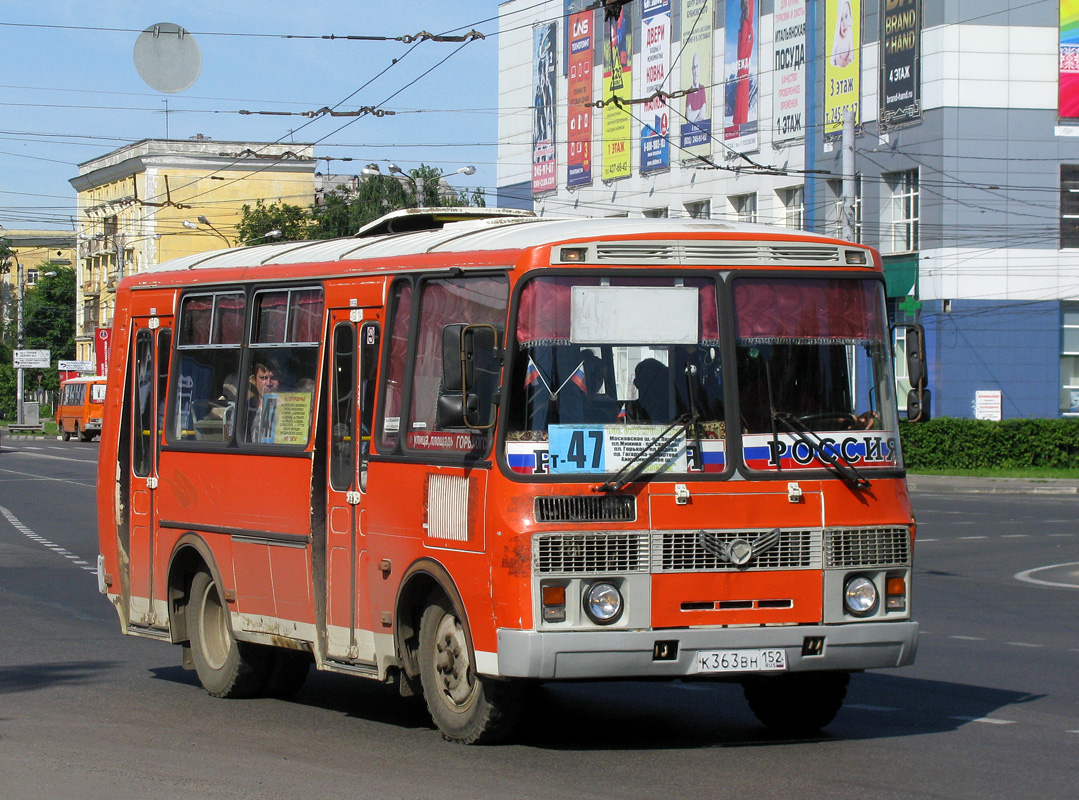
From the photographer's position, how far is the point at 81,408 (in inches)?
2832

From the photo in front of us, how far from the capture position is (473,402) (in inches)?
316

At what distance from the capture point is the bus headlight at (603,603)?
794 centimetres

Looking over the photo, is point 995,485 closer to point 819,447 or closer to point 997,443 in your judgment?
point 997,443

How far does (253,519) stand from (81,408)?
210ft

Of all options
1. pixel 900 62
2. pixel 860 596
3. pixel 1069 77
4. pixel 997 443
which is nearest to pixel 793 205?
pixel 900 62

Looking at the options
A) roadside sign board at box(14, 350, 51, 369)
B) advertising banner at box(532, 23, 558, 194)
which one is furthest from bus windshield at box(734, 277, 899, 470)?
roadside sign board at box(14, 350, 51, 369)

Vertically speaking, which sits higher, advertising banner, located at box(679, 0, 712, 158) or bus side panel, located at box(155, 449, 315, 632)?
advertising banner, located at box(679, 0, 712, 158)

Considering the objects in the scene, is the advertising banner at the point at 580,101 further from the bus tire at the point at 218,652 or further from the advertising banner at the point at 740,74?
the bus tire at the point at 218,652

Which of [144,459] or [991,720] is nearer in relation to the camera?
[991,720]

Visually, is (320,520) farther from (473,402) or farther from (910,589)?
(910,589)

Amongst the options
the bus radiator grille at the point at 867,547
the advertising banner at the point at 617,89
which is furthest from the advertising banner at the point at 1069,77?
the bus radiator grille at the point at 867,547

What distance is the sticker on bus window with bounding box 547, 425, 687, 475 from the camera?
8.02 metres

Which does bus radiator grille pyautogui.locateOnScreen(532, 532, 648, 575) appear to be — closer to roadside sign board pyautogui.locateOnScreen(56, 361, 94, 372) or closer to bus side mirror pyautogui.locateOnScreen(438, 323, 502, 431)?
bus side mirror pyautogui.locateOnScreen(438, 323, 502, 431)

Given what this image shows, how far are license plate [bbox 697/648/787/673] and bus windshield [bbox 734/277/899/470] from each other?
0.90 metres
